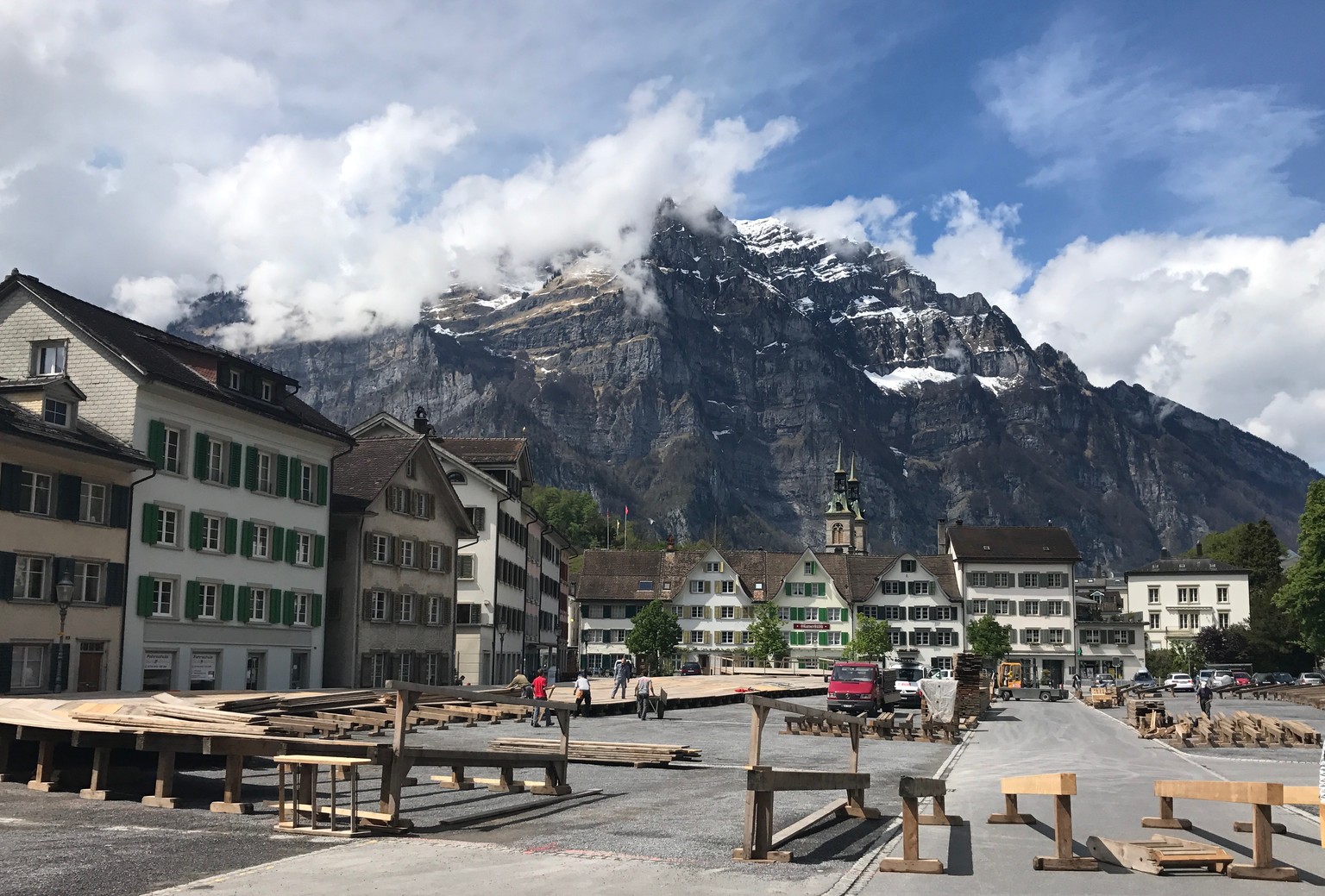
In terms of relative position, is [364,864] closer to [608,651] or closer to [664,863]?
[664,863]

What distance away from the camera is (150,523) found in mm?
42625

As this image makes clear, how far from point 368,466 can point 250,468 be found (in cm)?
1057

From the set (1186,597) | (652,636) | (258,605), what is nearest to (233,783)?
(258,605)

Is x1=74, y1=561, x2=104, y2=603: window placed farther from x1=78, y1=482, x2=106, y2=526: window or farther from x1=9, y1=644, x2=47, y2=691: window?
x1=9, y1=644, x2=47, y2=691: window

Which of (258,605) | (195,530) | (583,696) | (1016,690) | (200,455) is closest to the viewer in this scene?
(583,696)

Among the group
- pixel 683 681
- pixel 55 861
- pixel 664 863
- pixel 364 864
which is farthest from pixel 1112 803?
pixel 683 681

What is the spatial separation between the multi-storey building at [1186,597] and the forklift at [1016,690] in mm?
43084

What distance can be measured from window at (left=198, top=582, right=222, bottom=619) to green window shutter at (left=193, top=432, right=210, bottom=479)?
380 centimetres

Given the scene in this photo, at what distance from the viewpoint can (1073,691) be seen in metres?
91.7

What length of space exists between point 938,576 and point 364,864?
11388 centimetres

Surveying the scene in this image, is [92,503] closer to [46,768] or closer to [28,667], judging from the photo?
[28,667]

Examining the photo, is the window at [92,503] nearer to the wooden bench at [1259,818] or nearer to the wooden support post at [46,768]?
the wooden support post at [46,768]

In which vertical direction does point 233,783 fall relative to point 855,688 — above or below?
above

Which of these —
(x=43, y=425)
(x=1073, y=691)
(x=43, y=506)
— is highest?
(x=43, y=425)
